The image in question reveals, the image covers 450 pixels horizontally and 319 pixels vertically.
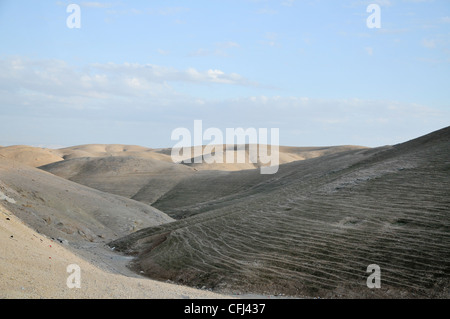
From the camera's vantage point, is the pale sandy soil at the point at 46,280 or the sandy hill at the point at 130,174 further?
the sandy hill at the point at 130,174

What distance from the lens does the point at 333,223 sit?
53.9ft

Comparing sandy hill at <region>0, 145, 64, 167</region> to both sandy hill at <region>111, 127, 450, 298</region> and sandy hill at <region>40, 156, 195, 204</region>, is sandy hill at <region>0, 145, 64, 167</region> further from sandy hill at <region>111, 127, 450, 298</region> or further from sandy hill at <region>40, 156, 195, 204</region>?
sandy hill at <region>111, 127, 450, 298</region>

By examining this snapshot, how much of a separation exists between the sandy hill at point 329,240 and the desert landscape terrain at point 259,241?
A: 0.04 meters

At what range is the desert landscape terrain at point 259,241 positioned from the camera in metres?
11.6

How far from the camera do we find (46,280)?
31.9 ft

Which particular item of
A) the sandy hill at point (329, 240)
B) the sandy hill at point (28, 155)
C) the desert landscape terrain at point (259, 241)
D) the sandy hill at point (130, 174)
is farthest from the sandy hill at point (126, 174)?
the sandy hill at point (329, 240)

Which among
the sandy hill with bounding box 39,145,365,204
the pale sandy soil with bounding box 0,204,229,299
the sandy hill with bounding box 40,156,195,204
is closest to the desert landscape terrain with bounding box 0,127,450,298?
the pale sandy soil with bounding box 0,204,229,299

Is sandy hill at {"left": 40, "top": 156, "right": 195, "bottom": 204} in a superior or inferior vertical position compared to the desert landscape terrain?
inferior

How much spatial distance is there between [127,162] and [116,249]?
42.3 m

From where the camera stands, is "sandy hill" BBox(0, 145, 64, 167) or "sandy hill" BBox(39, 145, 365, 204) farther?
"sandy hill" BBox(0, 145, 64, 167)

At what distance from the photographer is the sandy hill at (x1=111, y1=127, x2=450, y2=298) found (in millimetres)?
12820

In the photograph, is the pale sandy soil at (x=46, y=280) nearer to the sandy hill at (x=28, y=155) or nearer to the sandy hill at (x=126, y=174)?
the sandy hill at (x=126, y=174)

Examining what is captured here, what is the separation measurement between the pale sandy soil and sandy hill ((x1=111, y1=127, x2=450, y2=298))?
11.3ft

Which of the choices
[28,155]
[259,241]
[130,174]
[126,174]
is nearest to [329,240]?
[259,241]
